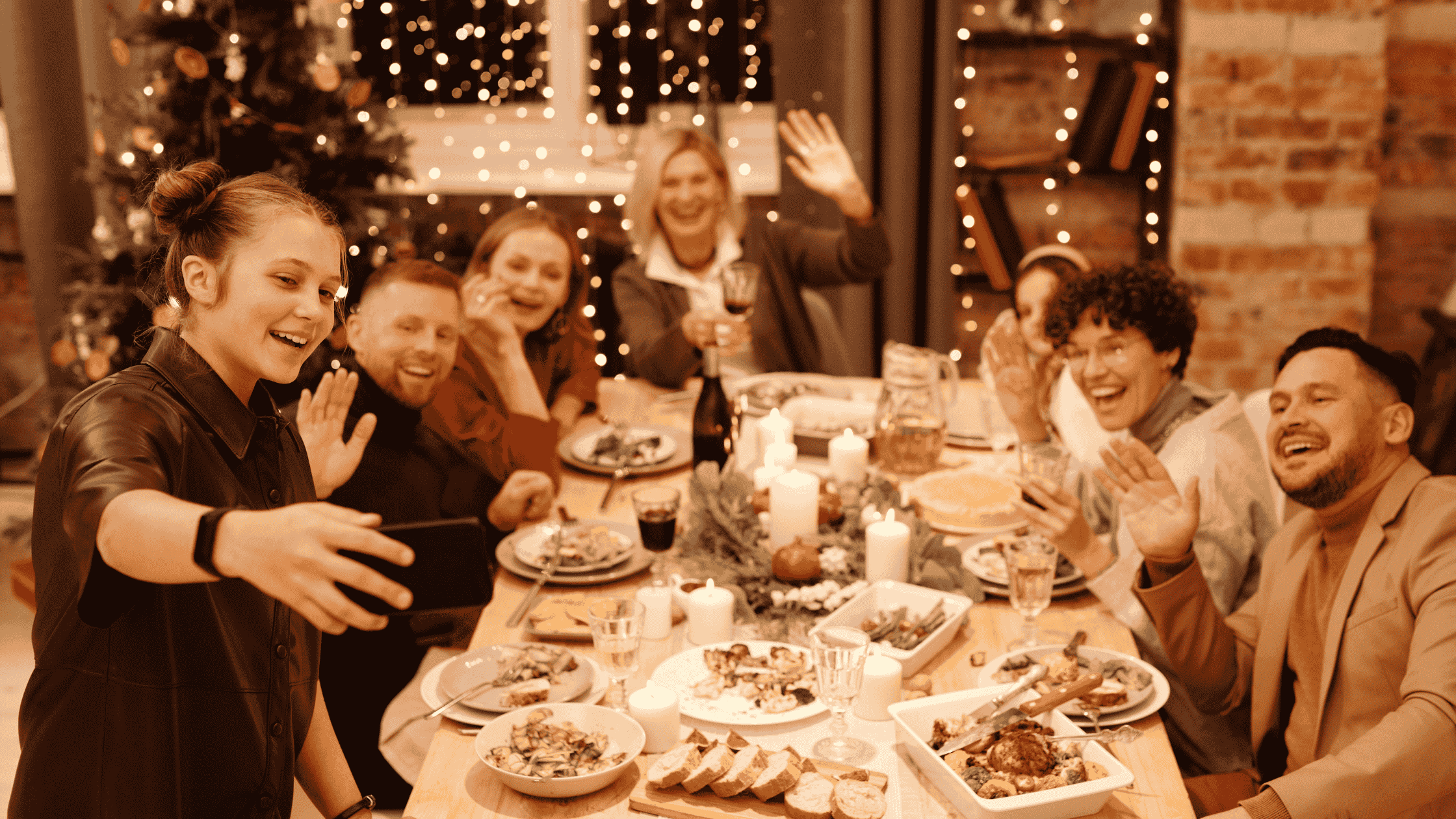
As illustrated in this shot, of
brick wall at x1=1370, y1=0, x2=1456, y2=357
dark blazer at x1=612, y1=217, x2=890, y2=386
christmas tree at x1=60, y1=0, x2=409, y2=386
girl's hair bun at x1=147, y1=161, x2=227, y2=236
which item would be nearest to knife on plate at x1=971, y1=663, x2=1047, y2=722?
girl's hair bun at x1=147, y1=161, x2=227, y2=236

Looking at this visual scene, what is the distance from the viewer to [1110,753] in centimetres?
132

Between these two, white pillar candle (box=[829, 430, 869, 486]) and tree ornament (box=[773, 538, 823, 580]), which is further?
white pillar candle (box=[829, 430, 869, 486])

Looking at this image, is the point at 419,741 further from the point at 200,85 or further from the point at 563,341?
the point at 200,85

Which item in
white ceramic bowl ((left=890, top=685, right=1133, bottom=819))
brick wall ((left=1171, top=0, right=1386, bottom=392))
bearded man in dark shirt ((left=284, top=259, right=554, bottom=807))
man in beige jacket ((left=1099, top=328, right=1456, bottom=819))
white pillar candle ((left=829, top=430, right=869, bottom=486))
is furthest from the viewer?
brick wall ((left=1171, top=0, right=1386, bottom=392))

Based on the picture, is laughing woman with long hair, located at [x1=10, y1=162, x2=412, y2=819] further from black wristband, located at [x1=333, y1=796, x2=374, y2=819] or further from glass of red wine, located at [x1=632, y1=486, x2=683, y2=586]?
glass of red wine, located at [x1=632, y1=486, x2=683, y2=586]

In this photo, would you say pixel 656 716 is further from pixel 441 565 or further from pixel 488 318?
pixel 488 318

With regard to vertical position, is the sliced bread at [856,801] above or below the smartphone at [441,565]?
below

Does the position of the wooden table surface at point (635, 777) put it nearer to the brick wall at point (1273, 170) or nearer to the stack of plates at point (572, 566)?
the stack of plates at point (572, 566)

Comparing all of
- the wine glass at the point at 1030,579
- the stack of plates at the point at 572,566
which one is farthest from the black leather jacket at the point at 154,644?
the wine glass at the point at 1030,579

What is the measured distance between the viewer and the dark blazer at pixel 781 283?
3322mm

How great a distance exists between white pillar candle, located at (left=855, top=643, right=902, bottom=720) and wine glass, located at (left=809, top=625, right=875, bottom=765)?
0.18 feet

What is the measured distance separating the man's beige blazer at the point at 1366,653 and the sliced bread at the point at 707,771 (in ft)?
2.03

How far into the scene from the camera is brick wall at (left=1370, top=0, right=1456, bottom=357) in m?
3.79

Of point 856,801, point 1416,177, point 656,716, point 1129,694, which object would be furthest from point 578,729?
point 1416,177
